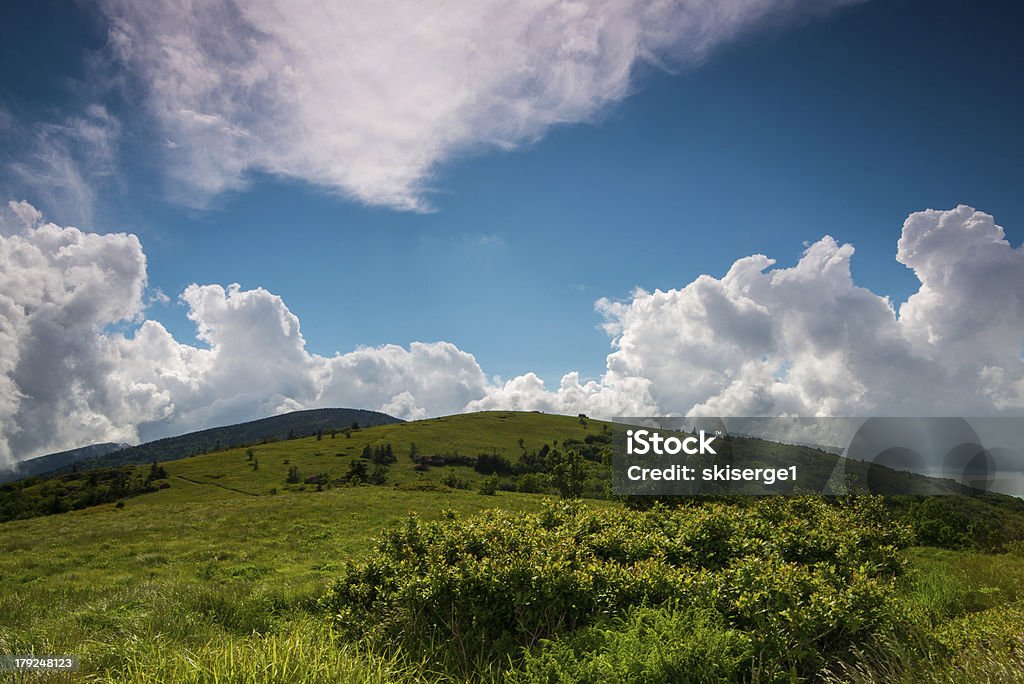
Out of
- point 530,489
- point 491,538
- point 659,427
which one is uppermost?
point 659,427

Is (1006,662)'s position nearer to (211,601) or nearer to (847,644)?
(847,644)

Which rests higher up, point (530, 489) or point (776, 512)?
point (776, 512)

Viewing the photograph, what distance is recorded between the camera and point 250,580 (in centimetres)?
1625

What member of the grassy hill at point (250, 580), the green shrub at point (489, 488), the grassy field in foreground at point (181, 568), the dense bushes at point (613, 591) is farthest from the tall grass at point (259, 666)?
the green shrub at point (489, 488)

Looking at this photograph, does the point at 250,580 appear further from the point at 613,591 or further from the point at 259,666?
the point at 613,591

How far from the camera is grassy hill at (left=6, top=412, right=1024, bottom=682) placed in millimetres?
6170

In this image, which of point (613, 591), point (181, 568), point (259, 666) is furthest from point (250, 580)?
point (613, 591)

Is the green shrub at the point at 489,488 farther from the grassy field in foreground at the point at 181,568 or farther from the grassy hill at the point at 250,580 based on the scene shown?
the grassy hill at the point at 250,580

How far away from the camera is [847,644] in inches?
247

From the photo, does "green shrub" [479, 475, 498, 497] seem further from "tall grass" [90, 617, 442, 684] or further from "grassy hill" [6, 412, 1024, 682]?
"tall grass" [90, 617, 442, 684]

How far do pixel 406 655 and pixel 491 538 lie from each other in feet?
6.16

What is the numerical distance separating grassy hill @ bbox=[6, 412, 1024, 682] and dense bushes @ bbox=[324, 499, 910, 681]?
0.16 metres

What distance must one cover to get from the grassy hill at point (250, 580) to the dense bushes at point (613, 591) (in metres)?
0.16

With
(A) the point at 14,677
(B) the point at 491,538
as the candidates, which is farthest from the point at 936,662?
(A) the point at 14,677
